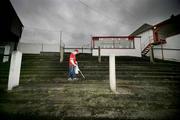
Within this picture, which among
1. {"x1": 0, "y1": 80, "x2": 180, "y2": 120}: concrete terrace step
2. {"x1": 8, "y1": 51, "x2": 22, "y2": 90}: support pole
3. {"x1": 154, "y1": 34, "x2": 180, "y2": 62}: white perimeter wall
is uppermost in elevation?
{"x1": 154, "y1": 34, "x2": 180, "y2": 62}: white perimeter wall

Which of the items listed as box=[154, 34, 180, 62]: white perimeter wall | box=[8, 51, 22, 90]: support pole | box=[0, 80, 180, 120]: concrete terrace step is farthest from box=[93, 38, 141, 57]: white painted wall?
box=[8, 51, 22, 90]: support pole

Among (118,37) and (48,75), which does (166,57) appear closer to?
(118,37)

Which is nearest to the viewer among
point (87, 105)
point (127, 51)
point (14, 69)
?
point (87, 105)

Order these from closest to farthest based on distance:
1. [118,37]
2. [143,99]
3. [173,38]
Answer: [143,99] < [173,38] < [118,37]

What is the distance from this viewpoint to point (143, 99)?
3891mm

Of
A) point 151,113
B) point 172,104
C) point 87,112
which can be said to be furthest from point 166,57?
point 87,112

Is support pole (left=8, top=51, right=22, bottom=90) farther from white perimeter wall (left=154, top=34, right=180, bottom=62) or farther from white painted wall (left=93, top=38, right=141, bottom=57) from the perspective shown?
white perimeter wall (left=154, top=34, right=180, bottom=62)

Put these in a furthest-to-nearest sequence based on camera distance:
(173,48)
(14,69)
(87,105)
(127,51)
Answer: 1. (127,51)
2. (173,48)
3. (14,69)
4. (87,105)

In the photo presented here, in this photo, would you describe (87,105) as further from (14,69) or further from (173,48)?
(173,48)

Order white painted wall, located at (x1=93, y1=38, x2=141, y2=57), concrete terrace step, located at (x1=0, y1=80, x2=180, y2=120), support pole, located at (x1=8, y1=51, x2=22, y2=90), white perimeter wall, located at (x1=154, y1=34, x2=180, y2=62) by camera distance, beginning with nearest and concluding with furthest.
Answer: concrete terrace step, located at (x1=0, y1=80, x2=180, y2=120), support pole, located at (x1=8, y1=51, x2=22, y2=90), white perimeter wall, located at (x1=154, y1=34, x2=180, y2=62), white painted wall, located at (x1=93, y1=38, x2=141, y2=57)

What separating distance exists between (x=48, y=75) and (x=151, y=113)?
6.17m

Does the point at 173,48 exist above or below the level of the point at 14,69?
above

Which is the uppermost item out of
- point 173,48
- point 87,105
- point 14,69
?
point 173,48

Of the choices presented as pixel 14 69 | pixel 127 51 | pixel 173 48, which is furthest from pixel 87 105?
pixel 173 48
